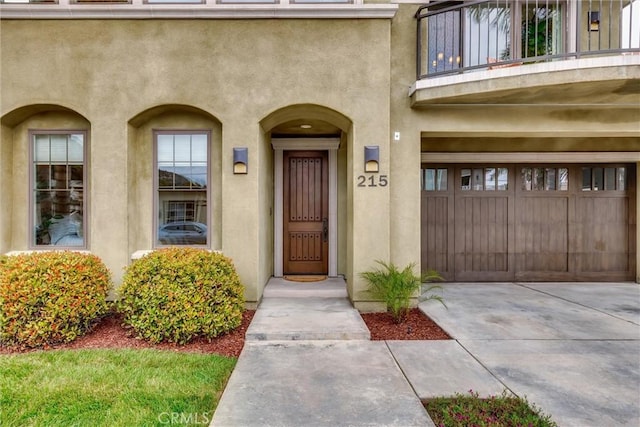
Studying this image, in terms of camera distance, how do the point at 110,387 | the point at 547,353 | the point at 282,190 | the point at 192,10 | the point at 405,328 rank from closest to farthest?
1. the point at 110,387
2. the point at 547,353
3. the point at 405,328
4. the point at 192,10
5. the point at 282,190

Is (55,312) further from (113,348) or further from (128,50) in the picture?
(128,50)

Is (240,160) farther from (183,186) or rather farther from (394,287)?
(394,287)

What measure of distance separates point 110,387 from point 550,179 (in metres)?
8.54

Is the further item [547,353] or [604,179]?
[604,179]

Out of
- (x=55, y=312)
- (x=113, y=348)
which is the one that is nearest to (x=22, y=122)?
(x=55, y=312)

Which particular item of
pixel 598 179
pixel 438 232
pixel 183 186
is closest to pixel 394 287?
pixel 438 232

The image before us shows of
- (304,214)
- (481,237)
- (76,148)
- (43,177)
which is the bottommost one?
(481,237)

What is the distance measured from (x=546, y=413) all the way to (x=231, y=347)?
314 centimetres

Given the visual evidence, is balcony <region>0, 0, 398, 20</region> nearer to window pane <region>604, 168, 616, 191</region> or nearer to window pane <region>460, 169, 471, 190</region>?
window pane <region>460, 169, 471, 190</region>

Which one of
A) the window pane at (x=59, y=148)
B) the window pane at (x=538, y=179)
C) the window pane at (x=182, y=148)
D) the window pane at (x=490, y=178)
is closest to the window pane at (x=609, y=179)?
the window pane at (x=538, y=179)

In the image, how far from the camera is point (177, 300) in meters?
4.00

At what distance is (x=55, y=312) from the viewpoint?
3.91 meters

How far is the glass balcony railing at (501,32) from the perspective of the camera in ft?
17.9
